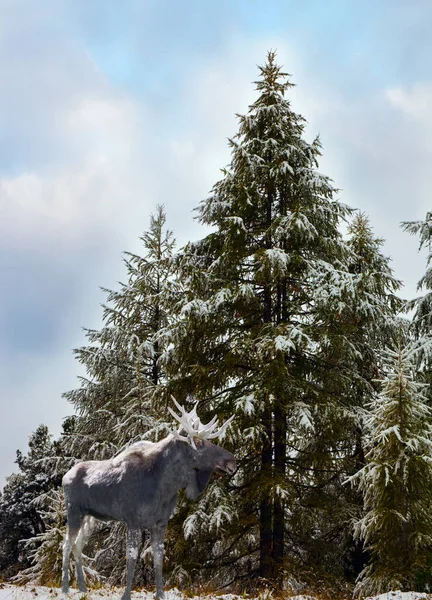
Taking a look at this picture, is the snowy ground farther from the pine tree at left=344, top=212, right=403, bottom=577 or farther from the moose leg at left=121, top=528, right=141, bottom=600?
the pine tree at left=344, top=212, right=403, bottom=577

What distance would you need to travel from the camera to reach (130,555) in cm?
841

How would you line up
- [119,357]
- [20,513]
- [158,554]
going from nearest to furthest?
[158,554]
[119,357]
[20,513]

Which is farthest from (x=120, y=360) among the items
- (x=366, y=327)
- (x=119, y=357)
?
(x=366, y=327)

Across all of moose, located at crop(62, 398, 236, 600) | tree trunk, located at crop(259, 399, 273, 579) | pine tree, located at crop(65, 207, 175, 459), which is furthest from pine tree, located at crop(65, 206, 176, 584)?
moose, located at crop(62, 398, 236, 600)

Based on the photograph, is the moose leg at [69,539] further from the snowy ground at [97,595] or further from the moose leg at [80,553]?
the snowy ground at [97,595]

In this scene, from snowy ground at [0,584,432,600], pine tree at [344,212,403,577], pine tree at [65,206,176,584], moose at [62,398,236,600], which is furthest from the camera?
pine tree at [65,206,176,584]

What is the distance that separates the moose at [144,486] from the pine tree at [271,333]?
4.27 metres

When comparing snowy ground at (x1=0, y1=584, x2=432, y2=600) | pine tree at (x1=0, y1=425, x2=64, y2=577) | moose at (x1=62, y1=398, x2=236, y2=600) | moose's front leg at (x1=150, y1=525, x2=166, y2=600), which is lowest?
snowy ground at (x1=0, y1=584, x2=432, y2=600)

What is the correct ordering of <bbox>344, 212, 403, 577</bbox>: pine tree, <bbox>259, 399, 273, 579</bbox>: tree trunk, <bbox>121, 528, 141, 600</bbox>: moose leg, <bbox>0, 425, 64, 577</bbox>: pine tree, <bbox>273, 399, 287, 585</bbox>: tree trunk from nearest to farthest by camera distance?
<bbox>121, 528, 141, 600</bbox>: moose leg
<bbox>259, 399, 273, 579</bbox>: tree trunk
<bbox>273, 399, 287, 585</bbox>: tree trunk
<bbox>344, 212, 403, 577</bbox>: pine tree
<bbox>0, 425, 64, 577</bbox>: pine tree

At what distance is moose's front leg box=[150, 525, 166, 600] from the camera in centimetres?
834

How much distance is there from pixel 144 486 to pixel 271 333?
249 inches

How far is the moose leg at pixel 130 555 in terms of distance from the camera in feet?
27.3

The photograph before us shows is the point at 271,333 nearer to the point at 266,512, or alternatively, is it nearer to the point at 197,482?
the point at 266,512

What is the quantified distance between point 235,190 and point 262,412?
18.4ft
